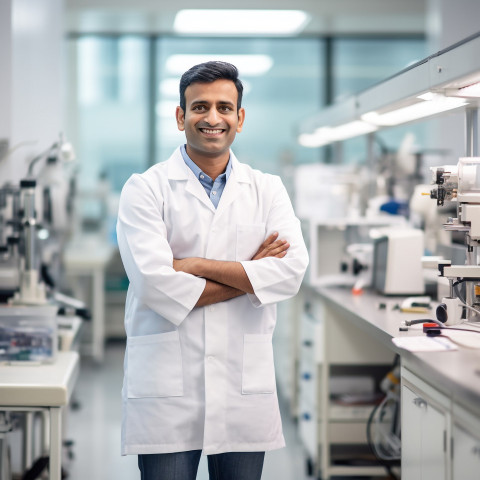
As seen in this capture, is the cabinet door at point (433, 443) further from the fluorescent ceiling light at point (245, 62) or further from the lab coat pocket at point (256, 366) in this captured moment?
the fluorescent ceiling light at point (245, 62)

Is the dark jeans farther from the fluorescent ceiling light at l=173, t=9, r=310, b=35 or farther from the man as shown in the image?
the fluorescent ceiling light at l=173, t=9, r=310, b=35

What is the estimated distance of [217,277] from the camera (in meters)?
1.83

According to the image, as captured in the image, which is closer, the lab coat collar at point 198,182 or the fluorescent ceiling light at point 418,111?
the lab coat collar at point 198,182

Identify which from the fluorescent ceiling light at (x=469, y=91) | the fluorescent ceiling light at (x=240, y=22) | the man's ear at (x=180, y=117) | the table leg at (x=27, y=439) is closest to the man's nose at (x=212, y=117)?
the man's ear at (x=180, y=117)

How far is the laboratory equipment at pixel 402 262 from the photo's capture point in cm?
295

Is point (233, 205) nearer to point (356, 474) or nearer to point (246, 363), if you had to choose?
point (246, 363)

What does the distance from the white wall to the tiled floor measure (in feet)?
4.81

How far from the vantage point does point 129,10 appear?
5.86 metres

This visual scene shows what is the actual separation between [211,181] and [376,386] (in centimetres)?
183

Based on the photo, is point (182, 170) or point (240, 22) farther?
point (240, 22)

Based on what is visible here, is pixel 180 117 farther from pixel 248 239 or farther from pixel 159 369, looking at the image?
pixel 159 369

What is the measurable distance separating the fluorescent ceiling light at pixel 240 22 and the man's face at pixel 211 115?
430 cm

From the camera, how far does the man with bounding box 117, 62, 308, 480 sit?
5.96 feet

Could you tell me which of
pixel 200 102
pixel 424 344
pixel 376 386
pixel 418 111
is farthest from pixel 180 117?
pixel 376 386
